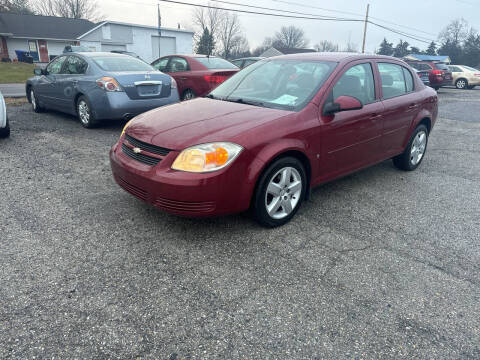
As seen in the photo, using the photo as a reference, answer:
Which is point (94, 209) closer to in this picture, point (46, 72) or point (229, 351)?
point (229, 351)

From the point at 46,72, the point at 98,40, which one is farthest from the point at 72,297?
the point at 98,40

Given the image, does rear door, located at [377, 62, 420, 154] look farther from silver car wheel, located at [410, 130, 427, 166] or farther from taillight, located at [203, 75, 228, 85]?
taillight, located at [203, 75, 228, 85]

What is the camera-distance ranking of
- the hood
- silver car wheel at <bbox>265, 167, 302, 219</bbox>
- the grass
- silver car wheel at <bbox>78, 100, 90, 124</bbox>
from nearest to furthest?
the hood, silver car wheel at <bbox>265, 167, 302, 219</bbox>, silver car wheel at <bbox>78, 100, 90, 124</bbox>, the grass

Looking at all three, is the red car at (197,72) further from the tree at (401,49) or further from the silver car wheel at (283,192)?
the tree at (401,49)

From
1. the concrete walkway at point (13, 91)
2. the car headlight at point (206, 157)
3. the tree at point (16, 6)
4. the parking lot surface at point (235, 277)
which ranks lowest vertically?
the parking lot surface at point (235, 277)

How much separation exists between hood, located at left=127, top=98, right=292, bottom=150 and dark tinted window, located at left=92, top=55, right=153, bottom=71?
3.82m

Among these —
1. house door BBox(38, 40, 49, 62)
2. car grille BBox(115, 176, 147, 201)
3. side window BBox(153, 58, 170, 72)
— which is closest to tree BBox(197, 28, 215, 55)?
house door BBox(38, 40, 49, 62)

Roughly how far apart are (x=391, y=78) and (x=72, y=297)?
4396 millimetres

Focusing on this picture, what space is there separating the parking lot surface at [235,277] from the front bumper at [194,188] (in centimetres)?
35

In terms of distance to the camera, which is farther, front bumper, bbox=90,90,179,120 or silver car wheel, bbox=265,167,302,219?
front bumper, bbox=90,90,179,120

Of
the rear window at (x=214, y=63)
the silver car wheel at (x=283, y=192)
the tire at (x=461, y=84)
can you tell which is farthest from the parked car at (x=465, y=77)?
the silver car wheel at (x=283, y=192)

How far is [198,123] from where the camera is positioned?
10.9 feet

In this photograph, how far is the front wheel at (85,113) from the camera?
22.7ft

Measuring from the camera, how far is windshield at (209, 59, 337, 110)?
3727mm
